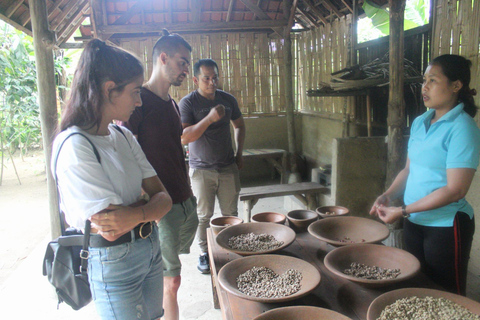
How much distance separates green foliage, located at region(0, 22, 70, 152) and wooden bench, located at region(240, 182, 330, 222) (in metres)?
4.80

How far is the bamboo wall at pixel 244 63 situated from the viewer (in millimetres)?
6312

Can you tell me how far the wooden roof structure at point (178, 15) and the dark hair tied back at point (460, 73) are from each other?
10.5ft

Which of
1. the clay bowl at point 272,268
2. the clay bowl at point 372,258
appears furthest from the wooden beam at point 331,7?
the clay bowl at point 272,268

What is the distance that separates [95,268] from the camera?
1.28m

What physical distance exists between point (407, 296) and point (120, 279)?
3.24ft

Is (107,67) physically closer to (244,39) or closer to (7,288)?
(7,288)

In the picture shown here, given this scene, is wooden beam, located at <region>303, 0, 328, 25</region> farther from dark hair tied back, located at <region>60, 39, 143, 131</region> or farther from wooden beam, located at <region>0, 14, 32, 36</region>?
dark hair tied back, located at <region>60, 39, 143, 131</region>

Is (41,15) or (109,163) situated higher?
(41,15)

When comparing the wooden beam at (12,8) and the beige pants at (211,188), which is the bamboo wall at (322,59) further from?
the wooden beam at (12,8)

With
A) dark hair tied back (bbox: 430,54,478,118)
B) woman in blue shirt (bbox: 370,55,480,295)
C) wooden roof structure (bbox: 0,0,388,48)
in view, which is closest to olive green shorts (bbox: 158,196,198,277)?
woman in blue shirt (bbox: 370,55,480,295)

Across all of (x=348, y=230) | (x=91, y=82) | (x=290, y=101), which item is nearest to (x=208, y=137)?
(x=348, y=230)

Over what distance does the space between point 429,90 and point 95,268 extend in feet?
5.25

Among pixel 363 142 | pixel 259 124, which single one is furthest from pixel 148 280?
pixel 259 124

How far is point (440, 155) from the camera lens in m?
1.58
